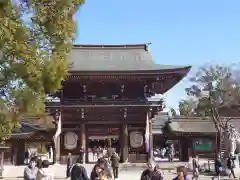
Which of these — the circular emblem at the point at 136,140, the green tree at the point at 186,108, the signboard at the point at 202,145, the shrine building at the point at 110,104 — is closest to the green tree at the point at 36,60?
the shrine building at the point at 110,104

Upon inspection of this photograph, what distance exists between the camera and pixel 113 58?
30266 millimetres

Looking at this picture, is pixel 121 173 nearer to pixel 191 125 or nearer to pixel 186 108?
pixel 191 125

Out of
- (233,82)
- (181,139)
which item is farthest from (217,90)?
(181,139)

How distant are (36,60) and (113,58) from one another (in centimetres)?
Result: 2199

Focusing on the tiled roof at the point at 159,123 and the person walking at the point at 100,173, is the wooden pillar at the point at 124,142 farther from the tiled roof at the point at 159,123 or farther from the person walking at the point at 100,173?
the person walking at the point at 100,173

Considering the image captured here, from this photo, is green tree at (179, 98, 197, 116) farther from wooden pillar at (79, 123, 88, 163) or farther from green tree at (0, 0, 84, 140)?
green tree at (0, 0, 84, 140)

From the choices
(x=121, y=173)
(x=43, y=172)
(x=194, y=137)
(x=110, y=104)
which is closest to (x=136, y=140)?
(x=110, y=104)

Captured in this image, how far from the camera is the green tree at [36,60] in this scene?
830 centimetres

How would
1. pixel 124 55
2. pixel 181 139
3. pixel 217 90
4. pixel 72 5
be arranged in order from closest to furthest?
pixel 72 5 < pixel 124 55 < pixel 181 139 < pixel 217 90

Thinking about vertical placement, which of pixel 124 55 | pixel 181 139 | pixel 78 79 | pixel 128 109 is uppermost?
pixel 124 55

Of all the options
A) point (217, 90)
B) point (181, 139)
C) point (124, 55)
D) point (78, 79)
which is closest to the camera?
point (78, 79)

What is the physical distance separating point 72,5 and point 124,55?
21.9 metres

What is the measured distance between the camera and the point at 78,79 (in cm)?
2614

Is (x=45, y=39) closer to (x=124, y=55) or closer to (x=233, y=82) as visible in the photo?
(x=124, y=55)
